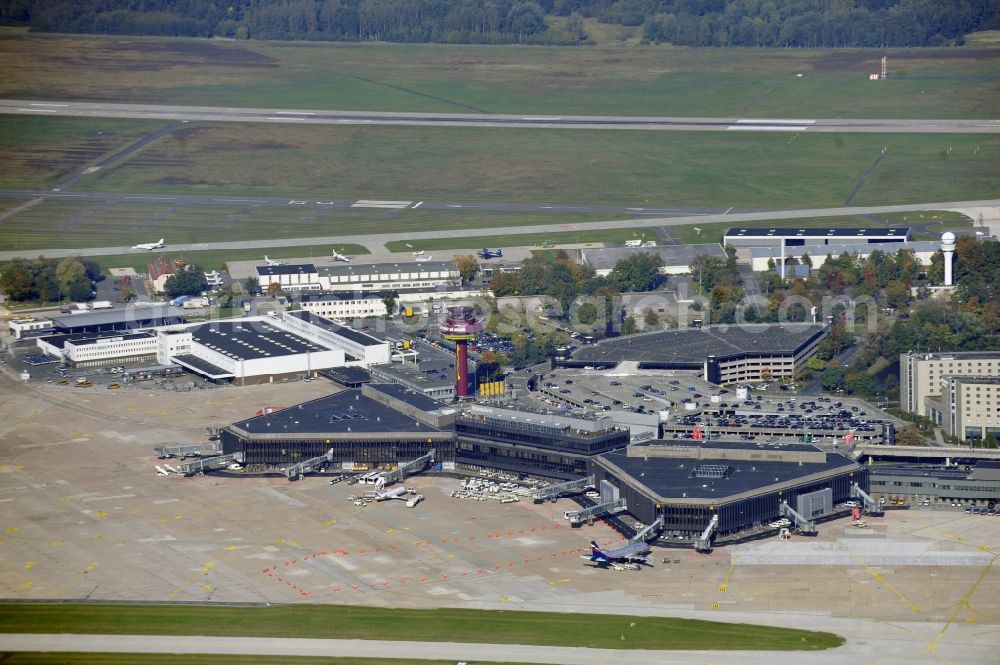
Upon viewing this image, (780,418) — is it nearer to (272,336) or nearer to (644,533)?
(644,533)

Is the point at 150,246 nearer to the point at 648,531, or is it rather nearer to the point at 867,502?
the point at 648,531

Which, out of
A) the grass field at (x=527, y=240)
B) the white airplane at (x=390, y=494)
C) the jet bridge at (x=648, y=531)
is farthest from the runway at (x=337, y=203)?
the jet bridge at (x=648, y=531)

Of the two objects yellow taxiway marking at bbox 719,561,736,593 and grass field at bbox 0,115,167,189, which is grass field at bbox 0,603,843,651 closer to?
yellow taxiway marking at bbox 719,561,736,593

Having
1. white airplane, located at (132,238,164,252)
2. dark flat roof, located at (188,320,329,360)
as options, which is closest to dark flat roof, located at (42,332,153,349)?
dark flat roof, located at (188,320,329,360)

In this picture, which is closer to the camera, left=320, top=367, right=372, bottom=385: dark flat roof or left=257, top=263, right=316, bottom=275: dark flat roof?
left=320, top=367, right=372, bottom=385: dark flat roof

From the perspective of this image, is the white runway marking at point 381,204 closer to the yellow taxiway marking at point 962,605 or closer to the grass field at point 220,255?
the grass field at point 220,255

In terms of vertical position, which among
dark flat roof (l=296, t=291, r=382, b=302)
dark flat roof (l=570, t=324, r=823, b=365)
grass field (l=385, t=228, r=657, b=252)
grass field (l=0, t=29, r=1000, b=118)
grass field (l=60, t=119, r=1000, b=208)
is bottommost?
dark flat roof (l=570, t=324, r=823, b=365)

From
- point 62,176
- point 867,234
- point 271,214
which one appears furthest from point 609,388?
point 62,176

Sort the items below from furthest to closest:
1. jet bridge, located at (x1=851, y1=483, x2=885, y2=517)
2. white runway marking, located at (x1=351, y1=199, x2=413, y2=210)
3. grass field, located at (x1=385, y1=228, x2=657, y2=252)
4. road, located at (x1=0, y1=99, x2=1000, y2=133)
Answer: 1. road, located at (x1=0, y1=99, x2=1000, y2=133)
2. white runway marking, located at (x1=351, y1=199, x2=413, y2=210)
3. grass field, located at (x1=385, y1=228, x2=657, y2=252)
4. jet bridge, located at (x1=851, y1=483, x2=885, y2=517)
